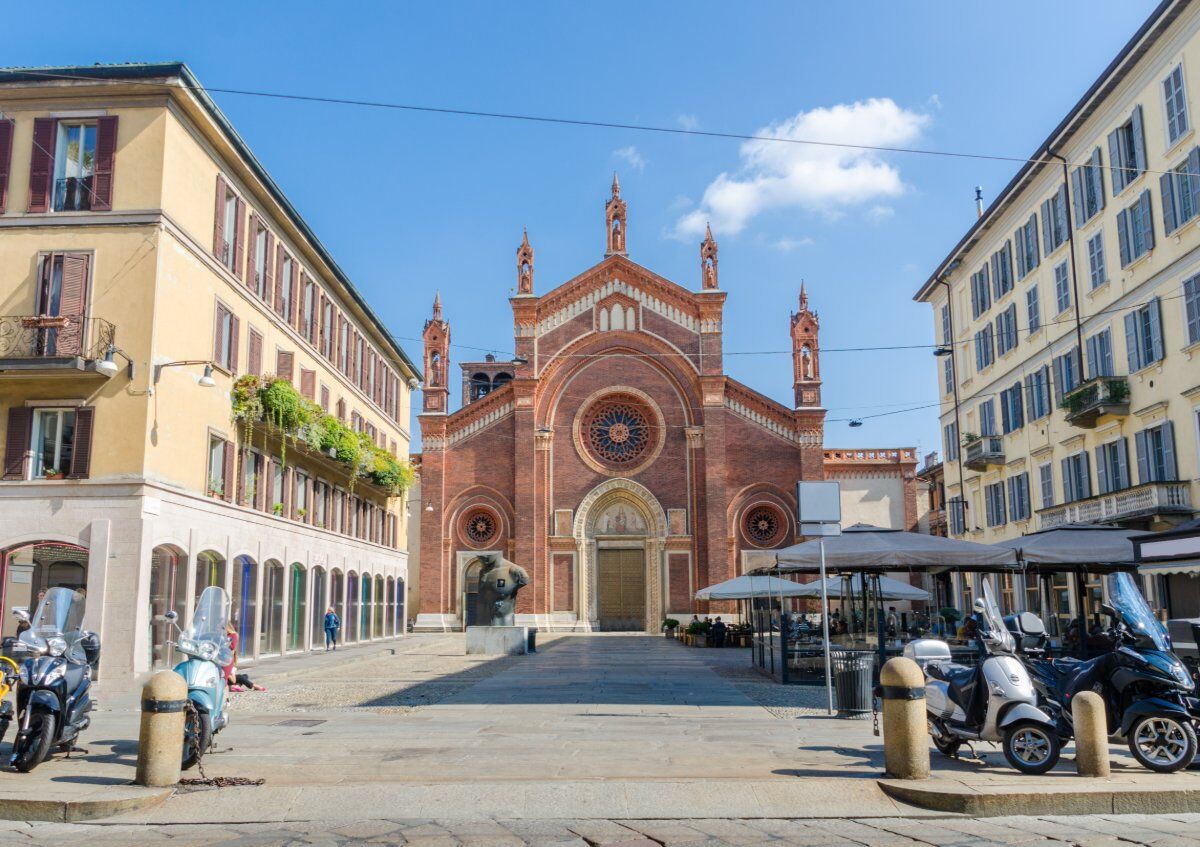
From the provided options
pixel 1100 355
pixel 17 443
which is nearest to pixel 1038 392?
pixel 1100 355

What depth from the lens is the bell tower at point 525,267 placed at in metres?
45.6

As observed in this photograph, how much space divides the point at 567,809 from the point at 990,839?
3.05 meters

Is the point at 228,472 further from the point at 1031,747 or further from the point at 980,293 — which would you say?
the point at 980,293

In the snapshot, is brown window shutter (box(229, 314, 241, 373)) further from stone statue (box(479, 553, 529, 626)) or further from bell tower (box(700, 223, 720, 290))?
bell tower (box(700, 223, 720, 290))

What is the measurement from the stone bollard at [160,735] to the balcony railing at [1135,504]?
2185cm

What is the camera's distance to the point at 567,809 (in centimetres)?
776

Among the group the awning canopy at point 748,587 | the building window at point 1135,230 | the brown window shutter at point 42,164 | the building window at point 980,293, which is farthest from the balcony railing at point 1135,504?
the brown window shutter at point 42,164

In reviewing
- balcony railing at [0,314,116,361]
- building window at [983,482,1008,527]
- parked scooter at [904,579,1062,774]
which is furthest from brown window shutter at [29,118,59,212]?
building window at [983,482,1008,527]

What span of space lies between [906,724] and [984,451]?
93.2 feet

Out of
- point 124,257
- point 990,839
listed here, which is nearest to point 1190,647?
point 990,839

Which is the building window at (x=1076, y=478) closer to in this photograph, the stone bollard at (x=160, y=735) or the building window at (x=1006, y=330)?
the building window at (x=1006, y=330)

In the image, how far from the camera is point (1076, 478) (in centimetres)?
2881

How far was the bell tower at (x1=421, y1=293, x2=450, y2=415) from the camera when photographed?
148 feet

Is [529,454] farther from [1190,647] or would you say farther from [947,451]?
[1190,647]
